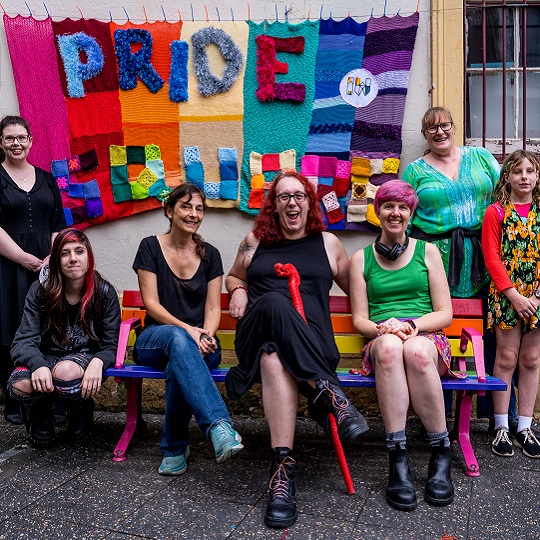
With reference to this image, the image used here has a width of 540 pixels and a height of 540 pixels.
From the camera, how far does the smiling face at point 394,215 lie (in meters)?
3.49

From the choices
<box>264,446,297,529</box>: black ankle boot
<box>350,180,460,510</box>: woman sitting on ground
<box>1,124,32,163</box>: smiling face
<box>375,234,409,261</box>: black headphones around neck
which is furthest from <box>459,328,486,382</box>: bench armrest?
<box>1,124,32,163</box>: smiling face

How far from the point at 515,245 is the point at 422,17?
1702mm

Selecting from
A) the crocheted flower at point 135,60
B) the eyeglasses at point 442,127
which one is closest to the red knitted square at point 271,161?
the crocheted flower at point 135,60

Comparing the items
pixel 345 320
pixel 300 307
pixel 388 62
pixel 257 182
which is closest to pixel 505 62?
pixel 388 62

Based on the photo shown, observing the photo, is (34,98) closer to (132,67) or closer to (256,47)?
(132,67)

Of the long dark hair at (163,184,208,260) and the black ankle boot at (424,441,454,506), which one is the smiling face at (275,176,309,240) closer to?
the long dark hair at (163,184,208,260)

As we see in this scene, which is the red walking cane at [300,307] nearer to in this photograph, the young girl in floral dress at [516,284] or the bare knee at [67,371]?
the young girl in floral dress at [516,284]

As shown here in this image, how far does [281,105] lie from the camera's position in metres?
4.61

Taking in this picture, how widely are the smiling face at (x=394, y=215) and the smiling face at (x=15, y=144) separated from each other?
217 cm

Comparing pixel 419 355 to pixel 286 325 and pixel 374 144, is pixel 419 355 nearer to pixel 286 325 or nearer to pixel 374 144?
pixel 286 325

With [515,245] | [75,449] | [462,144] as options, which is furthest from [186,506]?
[462,144]

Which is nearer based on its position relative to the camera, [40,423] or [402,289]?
[402,289]

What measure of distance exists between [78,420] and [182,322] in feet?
2.92

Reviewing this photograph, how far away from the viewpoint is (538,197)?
3.79 meters
